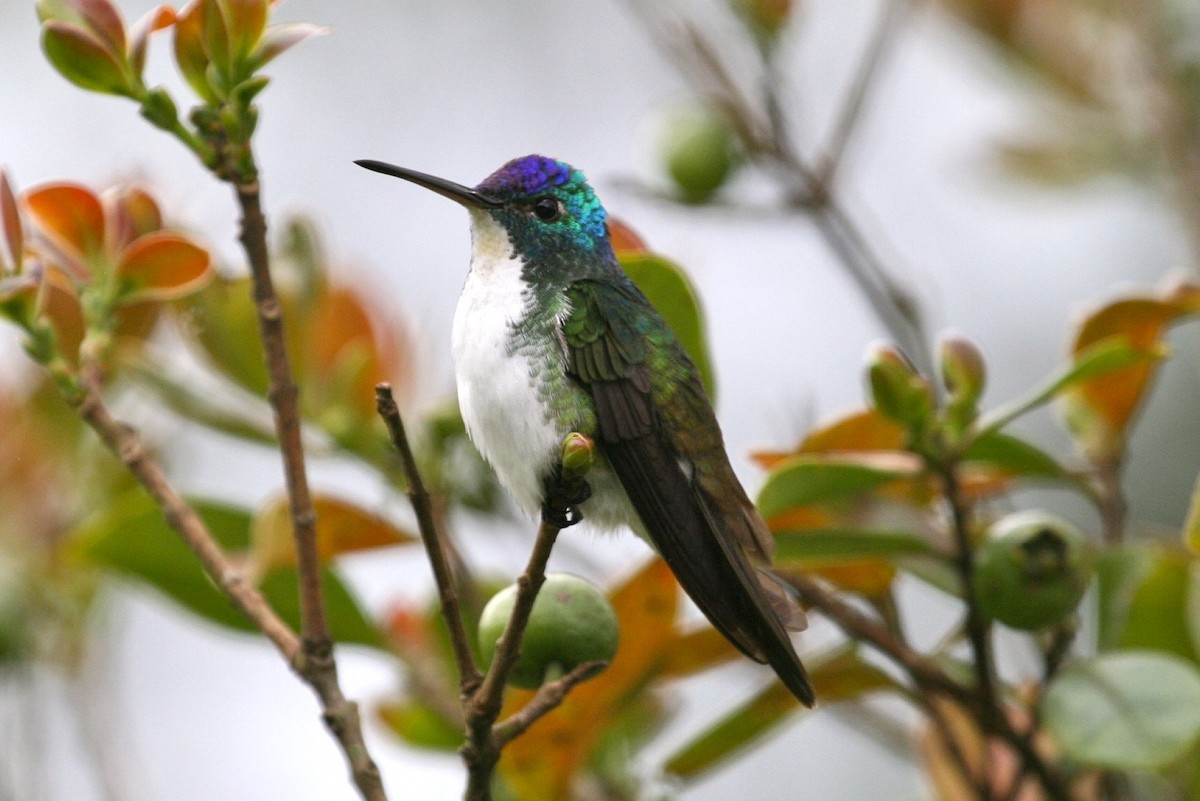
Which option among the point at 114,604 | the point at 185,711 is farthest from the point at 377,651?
the point at 185,711

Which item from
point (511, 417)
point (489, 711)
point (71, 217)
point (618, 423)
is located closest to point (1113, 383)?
point (618, 423)

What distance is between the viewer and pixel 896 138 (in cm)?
752

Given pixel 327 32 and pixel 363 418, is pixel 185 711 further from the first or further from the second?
pixel 327 32

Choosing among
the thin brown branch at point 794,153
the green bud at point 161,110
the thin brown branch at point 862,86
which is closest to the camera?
the green bud at point 161,110

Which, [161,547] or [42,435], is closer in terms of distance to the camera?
[161,547]

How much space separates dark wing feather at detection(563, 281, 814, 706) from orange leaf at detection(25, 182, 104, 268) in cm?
60

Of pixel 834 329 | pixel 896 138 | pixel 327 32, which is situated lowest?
pixel 327 32

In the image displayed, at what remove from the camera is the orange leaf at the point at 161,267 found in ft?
5.90

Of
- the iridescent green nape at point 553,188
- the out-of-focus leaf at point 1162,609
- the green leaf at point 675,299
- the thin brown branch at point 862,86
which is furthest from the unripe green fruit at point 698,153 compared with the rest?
the out-of-focus leaf at point 1162,609

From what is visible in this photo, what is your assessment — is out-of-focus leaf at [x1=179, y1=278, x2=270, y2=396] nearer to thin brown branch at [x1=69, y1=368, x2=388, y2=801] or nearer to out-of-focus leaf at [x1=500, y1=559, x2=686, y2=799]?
thin brown branch at [x1=69, y1=368, x2=388, y2=801]

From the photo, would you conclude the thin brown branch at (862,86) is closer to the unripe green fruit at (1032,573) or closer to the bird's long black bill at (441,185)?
the bird's long black bill at (441,185)

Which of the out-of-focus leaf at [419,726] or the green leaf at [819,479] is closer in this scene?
the green leaf at [819,479]

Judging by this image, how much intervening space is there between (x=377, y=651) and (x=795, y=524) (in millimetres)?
639

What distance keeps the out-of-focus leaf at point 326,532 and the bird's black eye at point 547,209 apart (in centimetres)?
51
